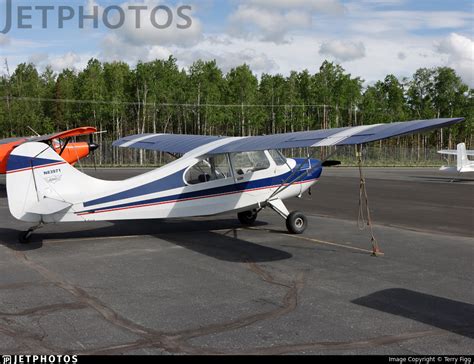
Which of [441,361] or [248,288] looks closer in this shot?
[441,361]

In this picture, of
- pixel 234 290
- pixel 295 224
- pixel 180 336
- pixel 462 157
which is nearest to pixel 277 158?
pixel 295 224

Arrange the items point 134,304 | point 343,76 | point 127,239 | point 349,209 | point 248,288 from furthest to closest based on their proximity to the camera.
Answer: point 343,76 < point 349,209 < point 127,239 < point 248,288 < point 134,304

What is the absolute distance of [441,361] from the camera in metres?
4.52

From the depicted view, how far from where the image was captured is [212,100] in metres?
65.9

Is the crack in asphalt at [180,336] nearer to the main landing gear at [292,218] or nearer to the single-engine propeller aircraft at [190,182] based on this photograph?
the single-engine propeller aircraft at [190,182]

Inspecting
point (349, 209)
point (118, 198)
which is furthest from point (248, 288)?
point (349, 209)

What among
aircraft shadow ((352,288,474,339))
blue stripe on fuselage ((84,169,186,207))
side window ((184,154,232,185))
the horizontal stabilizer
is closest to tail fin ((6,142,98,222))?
the horizontal stabilizer

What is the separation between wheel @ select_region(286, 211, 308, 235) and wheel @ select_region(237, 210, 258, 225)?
4.70 ft

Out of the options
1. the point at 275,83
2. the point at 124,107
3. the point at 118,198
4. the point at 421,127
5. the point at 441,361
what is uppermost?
the point at 275,83

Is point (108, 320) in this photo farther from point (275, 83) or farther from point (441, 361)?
point (275, 83)

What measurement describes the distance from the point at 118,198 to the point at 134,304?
13.4 feet

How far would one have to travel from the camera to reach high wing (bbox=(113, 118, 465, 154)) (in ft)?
25.5

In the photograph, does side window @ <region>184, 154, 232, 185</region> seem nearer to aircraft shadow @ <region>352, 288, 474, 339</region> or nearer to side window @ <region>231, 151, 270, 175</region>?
side window @ <region>231, 151, 270, 175</region>

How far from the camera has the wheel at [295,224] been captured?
11.6 metres
